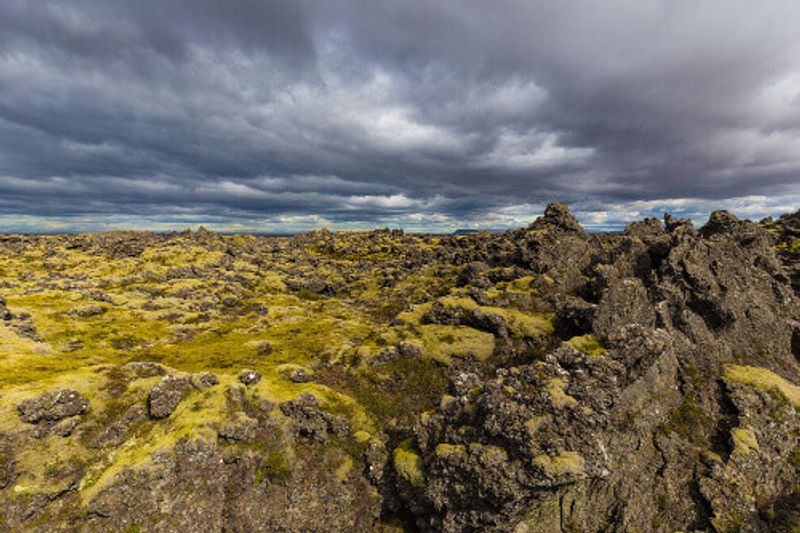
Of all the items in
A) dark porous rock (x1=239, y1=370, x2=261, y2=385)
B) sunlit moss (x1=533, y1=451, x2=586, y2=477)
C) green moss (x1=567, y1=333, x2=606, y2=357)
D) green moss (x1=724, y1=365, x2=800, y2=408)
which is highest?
green moss (x1=567, y1=333, x2=606, y2=357)

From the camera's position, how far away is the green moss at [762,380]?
29.4 metres

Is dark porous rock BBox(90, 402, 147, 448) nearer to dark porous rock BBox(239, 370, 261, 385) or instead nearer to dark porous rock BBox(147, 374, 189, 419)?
dark porous rock BBox(147, 374, 189, 419)

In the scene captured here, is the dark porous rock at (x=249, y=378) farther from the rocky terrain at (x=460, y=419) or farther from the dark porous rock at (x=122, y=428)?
the dark porous rock at (x=122, y=428)

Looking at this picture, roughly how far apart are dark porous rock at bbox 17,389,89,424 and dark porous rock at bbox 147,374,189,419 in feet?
17.8

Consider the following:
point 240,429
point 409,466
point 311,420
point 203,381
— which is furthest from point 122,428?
point 409,466

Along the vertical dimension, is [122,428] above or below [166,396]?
below

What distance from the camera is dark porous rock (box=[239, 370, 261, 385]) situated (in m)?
37.5

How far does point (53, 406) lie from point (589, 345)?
49.5 metres

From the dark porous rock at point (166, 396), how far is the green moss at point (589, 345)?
3900 centimetres

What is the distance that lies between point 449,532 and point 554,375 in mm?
14394

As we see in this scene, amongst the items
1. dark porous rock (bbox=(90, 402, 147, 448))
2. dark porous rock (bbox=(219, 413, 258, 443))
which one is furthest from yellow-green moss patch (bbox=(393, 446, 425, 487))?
dark porous rock (bbox=(90, 402, 147, 448))

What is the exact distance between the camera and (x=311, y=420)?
3391 centimetres

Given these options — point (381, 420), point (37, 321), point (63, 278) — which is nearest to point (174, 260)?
point (63, 278)

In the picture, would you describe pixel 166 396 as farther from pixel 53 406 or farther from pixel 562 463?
pixel 562 463
